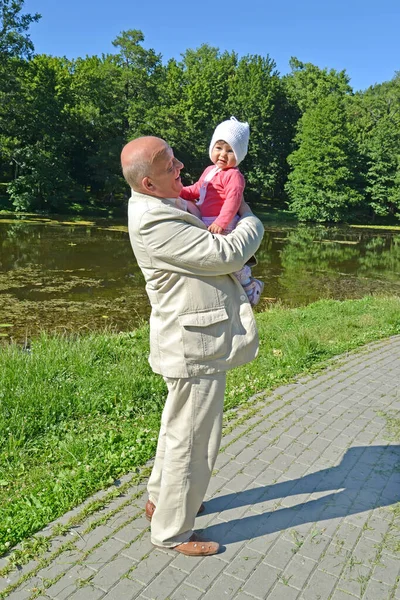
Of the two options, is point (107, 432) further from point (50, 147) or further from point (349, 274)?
point (50, 147)

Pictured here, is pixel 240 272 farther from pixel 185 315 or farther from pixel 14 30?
pixel 14 30

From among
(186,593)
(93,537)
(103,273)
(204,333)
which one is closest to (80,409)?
(93,537)

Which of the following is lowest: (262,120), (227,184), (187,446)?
Answer: (187,446)

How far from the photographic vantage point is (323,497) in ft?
11.0

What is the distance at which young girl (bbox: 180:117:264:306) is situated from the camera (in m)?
2.58

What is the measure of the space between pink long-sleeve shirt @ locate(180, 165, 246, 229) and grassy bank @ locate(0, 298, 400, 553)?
1932mm

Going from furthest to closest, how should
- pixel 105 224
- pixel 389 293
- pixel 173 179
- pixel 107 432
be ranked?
1. pixel 105 224
2. pixel 389 293
3. pixel 107 432
4. pixel 173 179

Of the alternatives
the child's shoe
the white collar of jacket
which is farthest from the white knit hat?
the child's shoe

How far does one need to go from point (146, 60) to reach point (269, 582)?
39.5m

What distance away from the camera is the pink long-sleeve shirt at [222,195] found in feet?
8.34

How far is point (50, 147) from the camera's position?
3272 cm

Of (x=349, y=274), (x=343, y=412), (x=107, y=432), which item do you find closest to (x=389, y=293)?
(x=349, y=274)

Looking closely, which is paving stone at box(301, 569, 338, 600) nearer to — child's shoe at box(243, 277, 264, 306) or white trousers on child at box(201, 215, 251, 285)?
child's shoe at box(243, 277, 264, 306)

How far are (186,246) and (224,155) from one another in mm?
696
